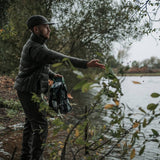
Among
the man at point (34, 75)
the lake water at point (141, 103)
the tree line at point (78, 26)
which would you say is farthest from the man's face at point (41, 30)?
the tree line at point (78, 26)

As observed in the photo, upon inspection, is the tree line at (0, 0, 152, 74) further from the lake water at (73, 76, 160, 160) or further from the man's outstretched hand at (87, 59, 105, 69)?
the man's outstretched hand at (87, 59, 105, 69)

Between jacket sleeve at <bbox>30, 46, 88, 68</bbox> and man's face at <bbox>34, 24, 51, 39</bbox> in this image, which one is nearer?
jacket sleeve at <bbox>30, 46, 88, 68</bbox>

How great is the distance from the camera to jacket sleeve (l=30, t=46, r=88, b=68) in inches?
93.0

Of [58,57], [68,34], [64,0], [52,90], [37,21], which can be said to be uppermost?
[64,0]

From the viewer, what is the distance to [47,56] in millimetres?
2510

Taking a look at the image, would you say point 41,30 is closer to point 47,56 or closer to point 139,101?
point 47,56

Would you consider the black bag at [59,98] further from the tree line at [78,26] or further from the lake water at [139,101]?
the tree line at [78,26]

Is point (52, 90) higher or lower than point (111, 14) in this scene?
lower

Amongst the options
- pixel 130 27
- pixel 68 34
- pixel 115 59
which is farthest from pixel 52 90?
pixel 130 27

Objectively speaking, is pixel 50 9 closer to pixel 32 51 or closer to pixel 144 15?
pixel 144 15

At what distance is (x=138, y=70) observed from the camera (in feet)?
6.00

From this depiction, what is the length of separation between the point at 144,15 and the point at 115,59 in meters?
3.40

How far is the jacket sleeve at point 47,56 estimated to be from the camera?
93.0 inches

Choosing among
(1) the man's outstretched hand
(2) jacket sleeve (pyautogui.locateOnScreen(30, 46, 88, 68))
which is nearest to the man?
(2) jacket sleeve (pyautogui.locateOnScreen(30, 46, 88, 68))
